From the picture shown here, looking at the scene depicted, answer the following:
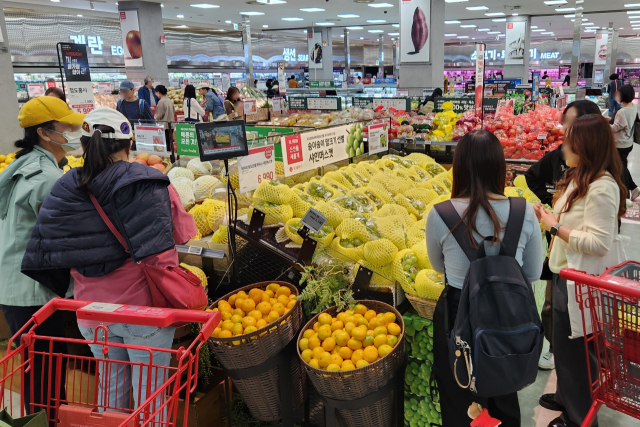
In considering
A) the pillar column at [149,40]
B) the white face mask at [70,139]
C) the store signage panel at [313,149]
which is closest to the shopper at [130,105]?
the store signage panel at [313,149]

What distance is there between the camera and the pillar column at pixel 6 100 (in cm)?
673

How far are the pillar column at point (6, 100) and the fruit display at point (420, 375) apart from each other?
657 cm

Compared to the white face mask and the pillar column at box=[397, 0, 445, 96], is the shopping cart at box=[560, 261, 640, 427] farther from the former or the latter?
the pillar column at box=[397, 0, 445, 96]

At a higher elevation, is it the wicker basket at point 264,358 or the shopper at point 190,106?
the shopper at point 190,106

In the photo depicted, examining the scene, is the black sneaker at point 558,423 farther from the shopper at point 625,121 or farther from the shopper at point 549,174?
the shopper at point 625,121

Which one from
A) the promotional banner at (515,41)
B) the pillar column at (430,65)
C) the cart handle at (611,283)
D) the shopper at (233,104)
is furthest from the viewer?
the promotional banner at (515,41)

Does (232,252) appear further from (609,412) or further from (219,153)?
(609,412)

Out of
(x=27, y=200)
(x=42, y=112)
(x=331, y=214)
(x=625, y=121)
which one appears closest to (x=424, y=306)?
(x=331, y=214)

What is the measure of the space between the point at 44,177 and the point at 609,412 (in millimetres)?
3228

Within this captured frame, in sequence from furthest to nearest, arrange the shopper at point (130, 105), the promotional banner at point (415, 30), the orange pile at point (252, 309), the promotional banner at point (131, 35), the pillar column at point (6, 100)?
the promotional banner at point (131, 35) < the promotional banner at point (415, 30) < the shopper at point (130, 105) < the pillar column at point (6, 100) < the orange pile at point (252, 309)

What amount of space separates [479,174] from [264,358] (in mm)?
1221

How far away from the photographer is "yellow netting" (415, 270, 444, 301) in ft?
7.57

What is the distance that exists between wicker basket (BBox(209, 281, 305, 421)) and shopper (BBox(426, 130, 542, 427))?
69 centimetres

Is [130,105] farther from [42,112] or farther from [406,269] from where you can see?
[406,269]
